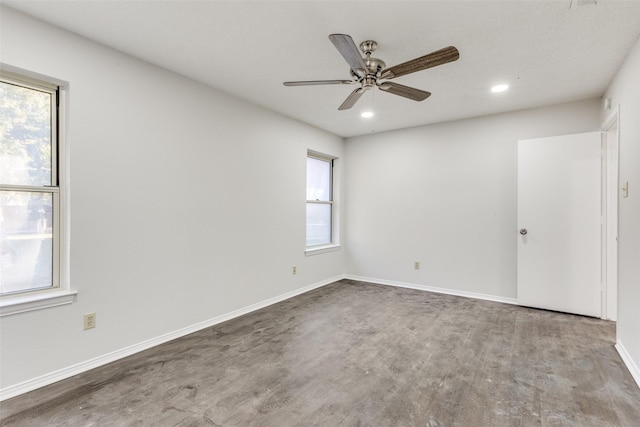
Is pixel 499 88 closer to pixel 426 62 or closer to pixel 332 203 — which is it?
pixel 426 62

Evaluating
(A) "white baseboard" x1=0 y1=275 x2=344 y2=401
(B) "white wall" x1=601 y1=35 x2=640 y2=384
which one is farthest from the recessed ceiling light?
(A) "white baseboard" x1=0 y1=275 x2=344 y2=401

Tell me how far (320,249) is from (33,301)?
3301 millimetres

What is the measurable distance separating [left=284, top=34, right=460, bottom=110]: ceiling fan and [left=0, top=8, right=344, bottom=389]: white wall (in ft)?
4.09

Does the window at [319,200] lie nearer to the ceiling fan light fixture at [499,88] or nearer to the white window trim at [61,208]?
the ceiling fan light fixture at [499,88]

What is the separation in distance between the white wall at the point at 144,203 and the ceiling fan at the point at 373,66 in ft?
4.09

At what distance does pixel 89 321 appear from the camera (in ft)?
7.43

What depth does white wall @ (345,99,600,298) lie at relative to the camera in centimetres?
388

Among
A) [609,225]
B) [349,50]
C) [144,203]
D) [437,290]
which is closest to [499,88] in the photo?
[609,225]

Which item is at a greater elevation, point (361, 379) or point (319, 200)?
point (319, 200)

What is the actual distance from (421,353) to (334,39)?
7.86 ft

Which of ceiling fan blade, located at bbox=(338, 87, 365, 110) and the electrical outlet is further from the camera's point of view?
ceiling fan blade, located at bbox=(338, 87, 365, 110)

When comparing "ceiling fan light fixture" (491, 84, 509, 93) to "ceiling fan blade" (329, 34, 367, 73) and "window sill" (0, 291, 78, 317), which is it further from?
"window sill" (0, 291, 78, 317)

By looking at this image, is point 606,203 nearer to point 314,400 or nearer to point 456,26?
point 456,26

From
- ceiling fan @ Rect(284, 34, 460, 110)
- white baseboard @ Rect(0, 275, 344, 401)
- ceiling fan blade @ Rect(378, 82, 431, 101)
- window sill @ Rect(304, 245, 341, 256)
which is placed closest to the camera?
ceiling fan @ Rect(284, 34, 460, 110)
